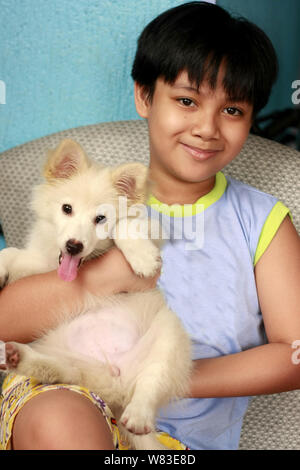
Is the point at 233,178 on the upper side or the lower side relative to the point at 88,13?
lower

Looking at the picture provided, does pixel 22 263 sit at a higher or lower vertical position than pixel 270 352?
higher

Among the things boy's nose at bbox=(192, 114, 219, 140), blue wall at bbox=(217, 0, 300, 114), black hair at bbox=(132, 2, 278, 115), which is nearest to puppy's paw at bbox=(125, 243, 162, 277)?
boy's nose at bbox=(192, 114, 219, 140)

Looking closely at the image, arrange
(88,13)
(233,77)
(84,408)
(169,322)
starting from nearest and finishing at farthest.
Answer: (84,408) → (169,322) → (233,77) → (88,13)

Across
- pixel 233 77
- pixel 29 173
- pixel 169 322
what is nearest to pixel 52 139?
pixel 29 173

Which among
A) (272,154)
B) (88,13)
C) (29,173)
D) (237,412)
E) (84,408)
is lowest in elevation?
(237,412)

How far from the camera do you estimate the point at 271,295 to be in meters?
1.25

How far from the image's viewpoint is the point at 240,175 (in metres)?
1.56

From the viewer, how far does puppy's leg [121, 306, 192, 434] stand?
2.99 feet

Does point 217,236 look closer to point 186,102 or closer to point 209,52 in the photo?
point 186,102

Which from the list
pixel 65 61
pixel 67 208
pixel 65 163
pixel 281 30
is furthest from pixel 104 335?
pixel 281 30

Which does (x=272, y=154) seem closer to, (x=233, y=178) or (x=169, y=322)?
(x=233, y=178)

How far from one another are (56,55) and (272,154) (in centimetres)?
82

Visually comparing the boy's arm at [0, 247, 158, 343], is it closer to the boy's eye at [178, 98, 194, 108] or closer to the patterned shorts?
the patterned shorts

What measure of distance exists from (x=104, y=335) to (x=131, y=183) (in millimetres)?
328
